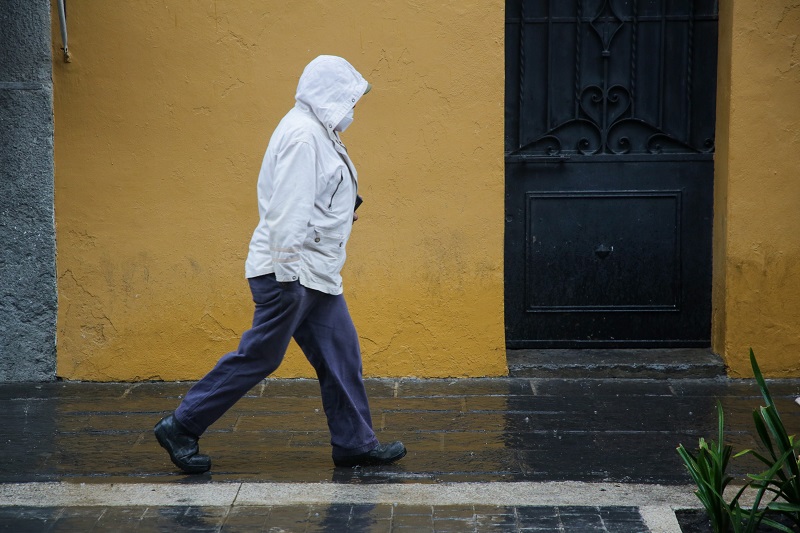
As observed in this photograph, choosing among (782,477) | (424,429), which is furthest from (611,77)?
(782,477)

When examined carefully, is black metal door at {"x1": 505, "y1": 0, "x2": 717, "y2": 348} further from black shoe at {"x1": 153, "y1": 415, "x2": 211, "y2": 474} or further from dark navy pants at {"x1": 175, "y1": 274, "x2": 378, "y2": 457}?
black shoe at {"x1": 153, "y1": 415, "x2": 211, "y2": 474}

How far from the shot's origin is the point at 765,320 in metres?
6.91

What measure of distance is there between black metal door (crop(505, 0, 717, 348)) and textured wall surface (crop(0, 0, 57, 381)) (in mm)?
2793

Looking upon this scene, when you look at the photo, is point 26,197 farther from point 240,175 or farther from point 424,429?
point 424,429

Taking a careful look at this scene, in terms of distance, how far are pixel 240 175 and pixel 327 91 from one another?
195 centimetres

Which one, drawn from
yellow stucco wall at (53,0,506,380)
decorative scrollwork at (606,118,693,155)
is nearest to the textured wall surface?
yellow stucco wall at (53,0,506,380)

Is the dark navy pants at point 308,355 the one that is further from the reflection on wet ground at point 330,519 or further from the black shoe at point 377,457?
the reflection on wet ground at point 330,519

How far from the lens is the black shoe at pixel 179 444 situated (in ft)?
16.7

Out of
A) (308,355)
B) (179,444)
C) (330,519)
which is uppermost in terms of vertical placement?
(308,355)

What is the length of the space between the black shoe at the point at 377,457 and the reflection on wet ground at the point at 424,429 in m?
0.05

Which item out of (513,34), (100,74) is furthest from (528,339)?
(100,74)

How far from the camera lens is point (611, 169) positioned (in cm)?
717

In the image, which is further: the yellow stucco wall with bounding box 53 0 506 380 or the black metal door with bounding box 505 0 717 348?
the black metal door with bounding box 505 0 717 348

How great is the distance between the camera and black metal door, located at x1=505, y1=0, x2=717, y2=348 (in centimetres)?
709
